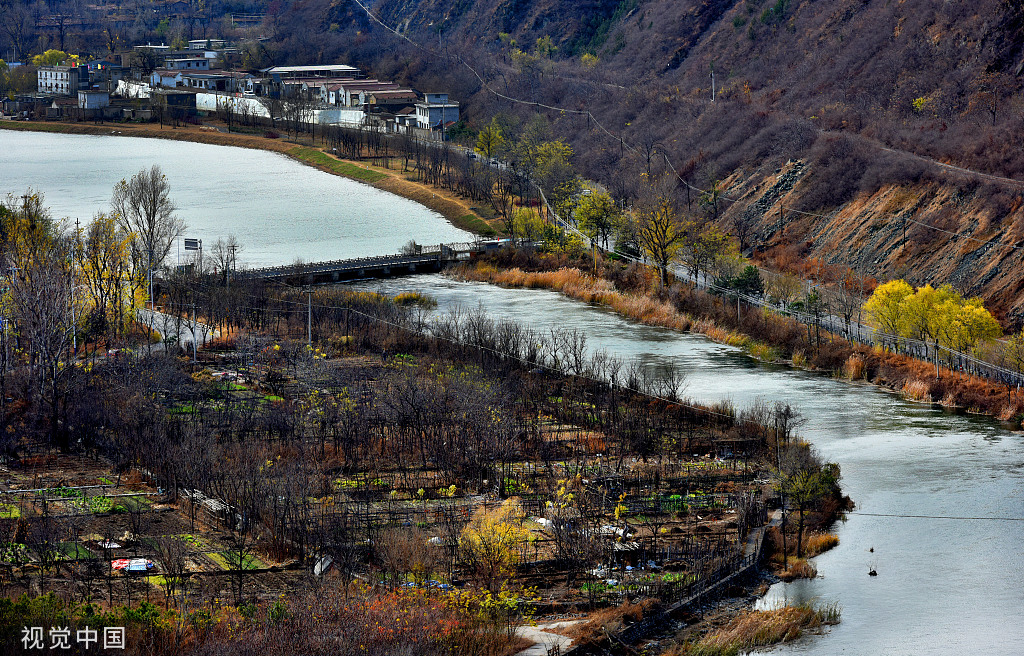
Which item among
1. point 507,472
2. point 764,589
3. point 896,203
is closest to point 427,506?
point 507,472

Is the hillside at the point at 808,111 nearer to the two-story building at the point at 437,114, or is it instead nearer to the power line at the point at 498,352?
the two-story building at the point at 437,114

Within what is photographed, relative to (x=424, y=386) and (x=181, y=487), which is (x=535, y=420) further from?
(x=181, y=487)

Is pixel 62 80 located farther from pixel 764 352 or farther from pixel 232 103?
pixel 764 352

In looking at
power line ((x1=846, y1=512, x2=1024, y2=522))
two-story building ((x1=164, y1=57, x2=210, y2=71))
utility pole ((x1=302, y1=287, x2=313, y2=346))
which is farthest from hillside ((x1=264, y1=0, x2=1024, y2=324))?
two-story building ((x1=164, y1=57, x2=210, y2=71))

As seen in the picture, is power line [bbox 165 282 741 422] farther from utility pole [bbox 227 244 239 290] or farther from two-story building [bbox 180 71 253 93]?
two-story building [bbox 180 71 253 93]

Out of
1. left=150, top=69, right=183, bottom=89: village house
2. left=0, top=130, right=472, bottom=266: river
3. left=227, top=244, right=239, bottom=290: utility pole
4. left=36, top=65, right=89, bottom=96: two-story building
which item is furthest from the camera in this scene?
left=36, top=65, right=89, bottom=96: two-story building

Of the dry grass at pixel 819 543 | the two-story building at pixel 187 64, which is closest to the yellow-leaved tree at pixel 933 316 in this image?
the dry grass at pixel 819 543

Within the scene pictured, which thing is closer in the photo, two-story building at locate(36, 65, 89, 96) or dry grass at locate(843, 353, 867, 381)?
dry grass at locate(843, 353, 867, 381)
